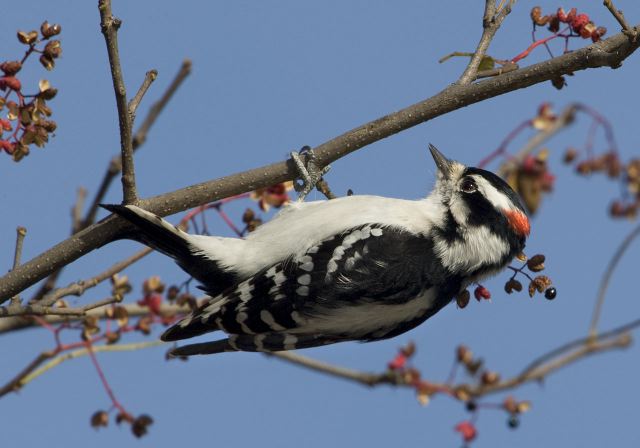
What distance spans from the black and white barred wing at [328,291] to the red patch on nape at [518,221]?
0.51 metres

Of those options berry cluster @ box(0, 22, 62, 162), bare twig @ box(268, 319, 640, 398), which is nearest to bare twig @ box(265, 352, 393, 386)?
bare twig @ box(268, 319, 640, 398)

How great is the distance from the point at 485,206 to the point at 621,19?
1365mm

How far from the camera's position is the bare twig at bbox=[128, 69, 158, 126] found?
3905 millimetres

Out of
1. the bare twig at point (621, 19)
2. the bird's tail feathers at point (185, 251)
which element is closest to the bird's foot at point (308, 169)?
the bird's tail feathers at point (185, 251)

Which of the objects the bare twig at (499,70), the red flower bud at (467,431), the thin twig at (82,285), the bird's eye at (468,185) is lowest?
the red flower bud at (467,431)

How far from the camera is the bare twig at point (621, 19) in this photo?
411 cm

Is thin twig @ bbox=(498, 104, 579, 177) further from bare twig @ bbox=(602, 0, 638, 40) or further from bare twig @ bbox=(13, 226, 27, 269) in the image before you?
bare twig @ bbox=(13, 226, 27, 269)

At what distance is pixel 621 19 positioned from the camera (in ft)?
13.8

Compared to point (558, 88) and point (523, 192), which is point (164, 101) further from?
point (523, 192)

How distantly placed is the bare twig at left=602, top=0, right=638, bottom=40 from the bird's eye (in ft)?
4.33

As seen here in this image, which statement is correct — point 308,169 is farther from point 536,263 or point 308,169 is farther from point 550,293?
point 550,293

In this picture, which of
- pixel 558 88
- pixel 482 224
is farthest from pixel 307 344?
pixel 558 88

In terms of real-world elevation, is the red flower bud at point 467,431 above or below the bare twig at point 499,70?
below

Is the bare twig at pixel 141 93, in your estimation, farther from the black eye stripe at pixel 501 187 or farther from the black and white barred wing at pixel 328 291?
the black eye stripe at pixel 501 187
